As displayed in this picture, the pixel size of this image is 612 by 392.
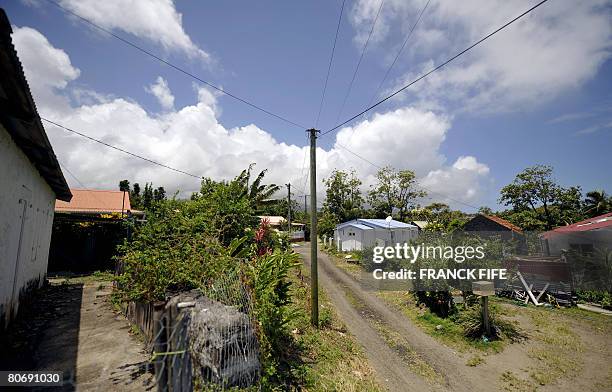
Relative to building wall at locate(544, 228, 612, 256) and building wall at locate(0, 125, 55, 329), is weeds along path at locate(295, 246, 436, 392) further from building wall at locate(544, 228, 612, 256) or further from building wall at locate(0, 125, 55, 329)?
building wall at locate(544, 228, 612, 256)

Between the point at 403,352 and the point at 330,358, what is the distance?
8.87 feet

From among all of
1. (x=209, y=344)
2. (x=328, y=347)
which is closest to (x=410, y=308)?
(x=328, y=347)

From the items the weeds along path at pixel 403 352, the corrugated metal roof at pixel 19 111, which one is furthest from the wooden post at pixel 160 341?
the weeds along path at pixel 403 352

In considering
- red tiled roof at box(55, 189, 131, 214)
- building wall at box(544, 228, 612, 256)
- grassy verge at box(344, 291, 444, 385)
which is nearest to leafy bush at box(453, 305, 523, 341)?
grassy verge at box(344, 291, 444, 385)

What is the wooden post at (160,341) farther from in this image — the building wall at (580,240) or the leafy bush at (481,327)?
the building wall at (580,240)

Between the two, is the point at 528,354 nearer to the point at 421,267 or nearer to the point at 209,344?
the point at 421,267

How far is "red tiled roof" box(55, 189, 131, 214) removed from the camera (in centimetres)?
2056

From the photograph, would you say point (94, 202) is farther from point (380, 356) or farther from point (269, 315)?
point (380, 356)

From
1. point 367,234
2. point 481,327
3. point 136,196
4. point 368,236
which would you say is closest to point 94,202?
point 136,196

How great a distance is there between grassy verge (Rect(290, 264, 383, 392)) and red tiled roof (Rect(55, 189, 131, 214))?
18.8m

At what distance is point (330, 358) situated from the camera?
6773 mm

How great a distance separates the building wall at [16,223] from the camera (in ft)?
18.3

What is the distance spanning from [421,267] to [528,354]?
4747 mm

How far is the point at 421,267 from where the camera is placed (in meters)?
12.3
